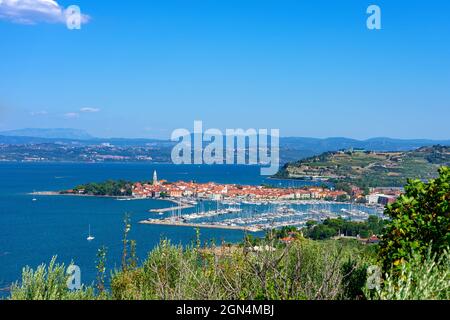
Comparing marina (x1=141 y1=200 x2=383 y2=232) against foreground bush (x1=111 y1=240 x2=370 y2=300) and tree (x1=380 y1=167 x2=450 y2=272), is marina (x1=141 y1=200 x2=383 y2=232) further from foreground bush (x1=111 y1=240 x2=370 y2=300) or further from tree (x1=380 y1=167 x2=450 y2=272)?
foreground bush (x1=111 y1=240 x2=370 y2=300)

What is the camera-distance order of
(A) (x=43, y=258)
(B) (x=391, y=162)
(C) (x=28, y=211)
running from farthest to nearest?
(B) (x=391, y=162) → (C) (x=28, y=211) → (A) (x=43, y=258)

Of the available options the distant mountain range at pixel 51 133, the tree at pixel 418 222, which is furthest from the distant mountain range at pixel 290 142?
the tree at pixel 418 222

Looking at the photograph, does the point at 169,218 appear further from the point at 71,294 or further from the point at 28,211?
the point at 71,294

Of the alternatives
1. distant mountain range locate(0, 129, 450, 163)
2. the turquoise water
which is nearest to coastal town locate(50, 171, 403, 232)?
the turquoise water
